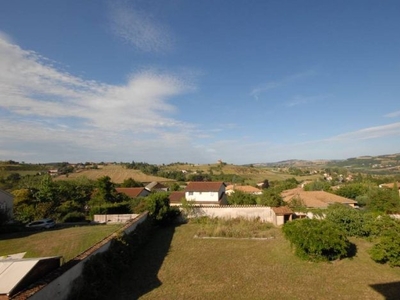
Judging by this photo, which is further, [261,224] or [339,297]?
[261,224]

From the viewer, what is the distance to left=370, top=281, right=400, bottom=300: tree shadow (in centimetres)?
1134

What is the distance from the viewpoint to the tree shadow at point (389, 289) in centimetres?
1134

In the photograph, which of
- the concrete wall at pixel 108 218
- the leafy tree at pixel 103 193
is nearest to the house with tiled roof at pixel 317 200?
→ the concrete wall at pixel 108 218

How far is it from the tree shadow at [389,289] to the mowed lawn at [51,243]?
1558 centimetres

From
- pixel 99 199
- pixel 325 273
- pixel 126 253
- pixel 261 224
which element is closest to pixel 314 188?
pixel 261 224

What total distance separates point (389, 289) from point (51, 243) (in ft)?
64.0

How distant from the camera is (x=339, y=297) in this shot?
11.2m

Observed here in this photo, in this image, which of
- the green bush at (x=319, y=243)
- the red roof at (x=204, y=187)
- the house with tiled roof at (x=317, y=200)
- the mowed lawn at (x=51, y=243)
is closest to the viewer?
the green bush at (x=319, y=243)

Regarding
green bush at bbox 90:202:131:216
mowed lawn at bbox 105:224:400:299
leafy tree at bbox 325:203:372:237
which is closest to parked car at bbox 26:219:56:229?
green bush at bbox 90:202:131:216

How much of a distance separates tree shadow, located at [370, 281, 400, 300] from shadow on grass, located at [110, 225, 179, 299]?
971cm

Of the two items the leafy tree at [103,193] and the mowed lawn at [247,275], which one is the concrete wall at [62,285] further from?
the leafy tree at [103,193]

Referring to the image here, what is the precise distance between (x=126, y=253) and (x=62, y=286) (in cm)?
615

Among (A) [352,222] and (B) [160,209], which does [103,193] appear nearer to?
(B) [160,209]

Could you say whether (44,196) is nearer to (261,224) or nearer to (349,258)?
(261,224)
